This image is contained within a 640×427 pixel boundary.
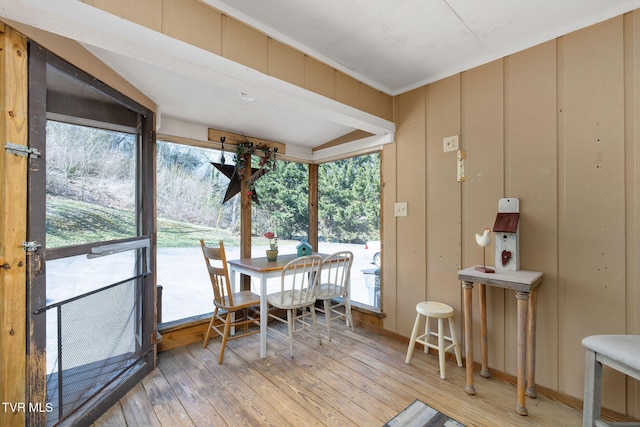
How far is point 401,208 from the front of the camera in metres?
2.68

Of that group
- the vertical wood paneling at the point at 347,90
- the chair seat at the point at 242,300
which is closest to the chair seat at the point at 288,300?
the chair seat at the point at 242,300

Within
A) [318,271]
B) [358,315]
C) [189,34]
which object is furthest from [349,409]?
[189,34]

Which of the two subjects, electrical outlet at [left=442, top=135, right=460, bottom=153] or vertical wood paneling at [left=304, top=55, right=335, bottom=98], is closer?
vertical wood paneling at [left=304, top=55, right=335, bottom=98]

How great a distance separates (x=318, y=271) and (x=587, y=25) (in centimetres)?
253

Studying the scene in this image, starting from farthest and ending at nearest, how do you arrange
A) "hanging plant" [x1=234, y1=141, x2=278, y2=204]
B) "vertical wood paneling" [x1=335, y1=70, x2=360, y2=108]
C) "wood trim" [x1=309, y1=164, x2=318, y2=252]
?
"wood trim" [x1=309, y1=164, x2=318, y2=252] < "hanging plant" [x1=234, y1=141, x2=278, y2=204] < "vertical wood paneling" [x1=335, y1=70, x2=360, y2=108]

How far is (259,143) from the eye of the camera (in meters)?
3.12

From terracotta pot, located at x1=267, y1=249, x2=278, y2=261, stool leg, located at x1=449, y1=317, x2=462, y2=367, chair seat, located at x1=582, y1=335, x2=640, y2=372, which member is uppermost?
terracotta pot, located at x1=267, y1=249, x2=278, y2=261

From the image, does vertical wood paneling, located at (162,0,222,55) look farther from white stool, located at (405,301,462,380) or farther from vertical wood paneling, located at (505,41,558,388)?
white stool, located at (405,301,462,380)

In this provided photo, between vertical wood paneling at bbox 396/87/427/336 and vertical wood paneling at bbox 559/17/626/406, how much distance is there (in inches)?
38.2

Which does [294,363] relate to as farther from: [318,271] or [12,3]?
[12,3]

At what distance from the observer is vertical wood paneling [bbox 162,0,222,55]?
1.35 metres

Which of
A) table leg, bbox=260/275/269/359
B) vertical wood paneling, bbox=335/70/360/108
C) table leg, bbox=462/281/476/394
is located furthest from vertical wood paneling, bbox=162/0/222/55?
table leg, bbox=462/281/476/394

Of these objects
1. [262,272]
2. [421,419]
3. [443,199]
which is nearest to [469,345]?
[421,419]

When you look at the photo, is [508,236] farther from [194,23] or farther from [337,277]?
[194,23]
